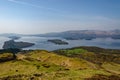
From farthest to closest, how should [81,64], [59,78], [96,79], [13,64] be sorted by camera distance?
1. [81,64]
2. [13,64]
3. [59,78]
4. [96,79]

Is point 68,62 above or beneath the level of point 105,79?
beneath

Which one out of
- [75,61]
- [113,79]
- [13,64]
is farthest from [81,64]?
[113,79]

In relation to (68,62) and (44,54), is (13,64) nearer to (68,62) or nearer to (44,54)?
(68,62)

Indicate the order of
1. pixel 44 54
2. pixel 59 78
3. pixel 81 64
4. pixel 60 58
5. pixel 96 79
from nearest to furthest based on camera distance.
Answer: pixel 96 79
pixel 59 78
pixel 81 64
pixel 60 58
pixel 44 54

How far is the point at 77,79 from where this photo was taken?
53719 millimetres

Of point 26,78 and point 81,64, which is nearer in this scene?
point 26,78

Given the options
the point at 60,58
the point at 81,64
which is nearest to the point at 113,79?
the point at 81,64

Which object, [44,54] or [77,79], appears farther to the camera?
[44,54]

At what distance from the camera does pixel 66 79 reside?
54.0 metres

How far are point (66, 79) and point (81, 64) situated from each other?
262 feet

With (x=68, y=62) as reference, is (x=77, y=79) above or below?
above

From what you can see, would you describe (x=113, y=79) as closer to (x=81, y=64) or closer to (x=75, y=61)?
(x=81, y=64)

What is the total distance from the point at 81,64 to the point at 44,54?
188ft

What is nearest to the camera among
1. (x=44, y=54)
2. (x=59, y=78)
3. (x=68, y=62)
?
(x=59, y=78)
